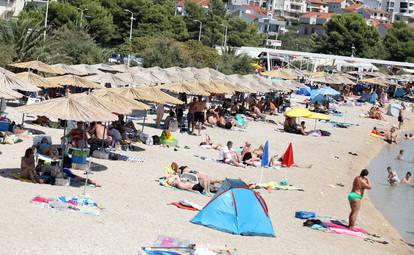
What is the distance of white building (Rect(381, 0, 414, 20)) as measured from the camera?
6373 inches

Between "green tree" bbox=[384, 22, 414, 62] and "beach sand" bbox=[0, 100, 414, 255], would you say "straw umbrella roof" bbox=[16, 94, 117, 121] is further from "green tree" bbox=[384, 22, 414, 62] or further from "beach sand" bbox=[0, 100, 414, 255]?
"green tree" bbox=[384, 22, 414, 62]

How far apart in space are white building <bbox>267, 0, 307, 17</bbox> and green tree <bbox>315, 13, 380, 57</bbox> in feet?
186

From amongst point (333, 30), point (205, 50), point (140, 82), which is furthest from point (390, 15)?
point (140, 82)

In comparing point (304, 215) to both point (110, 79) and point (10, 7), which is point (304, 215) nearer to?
point (110, 79)

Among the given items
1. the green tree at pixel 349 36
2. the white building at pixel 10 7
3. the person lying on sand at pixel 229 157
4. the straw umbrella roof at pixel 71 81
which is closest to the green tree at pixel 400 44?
the green tree at pixel 349 36

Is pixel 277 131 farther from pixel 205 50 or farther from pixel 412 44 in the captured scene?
pixel 412 44

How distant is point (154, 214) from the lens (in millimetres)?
13680

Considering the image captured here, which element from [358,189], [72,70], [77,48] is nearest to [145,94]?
[358,189]

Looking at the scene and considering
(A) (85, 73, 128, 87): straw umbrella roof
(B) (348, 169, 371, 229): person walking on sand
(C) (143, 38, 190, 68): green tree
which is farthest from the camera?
(C) (143, 38, 190, 68): green tree

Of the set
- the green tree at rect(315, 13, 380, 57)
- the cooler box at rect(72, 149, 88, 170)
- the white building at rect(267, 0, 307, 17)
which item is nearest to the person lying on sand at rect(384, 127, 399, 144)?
the cooler box at rect(72, 149, 88, 170)

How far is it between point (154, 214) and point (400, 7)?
15820 centimetres

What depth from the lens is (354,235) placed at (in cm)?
1511

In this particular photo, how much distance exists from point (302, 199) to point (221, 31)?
220 ft

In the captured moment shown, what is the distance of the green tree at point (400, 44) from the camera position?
94.7 metres
